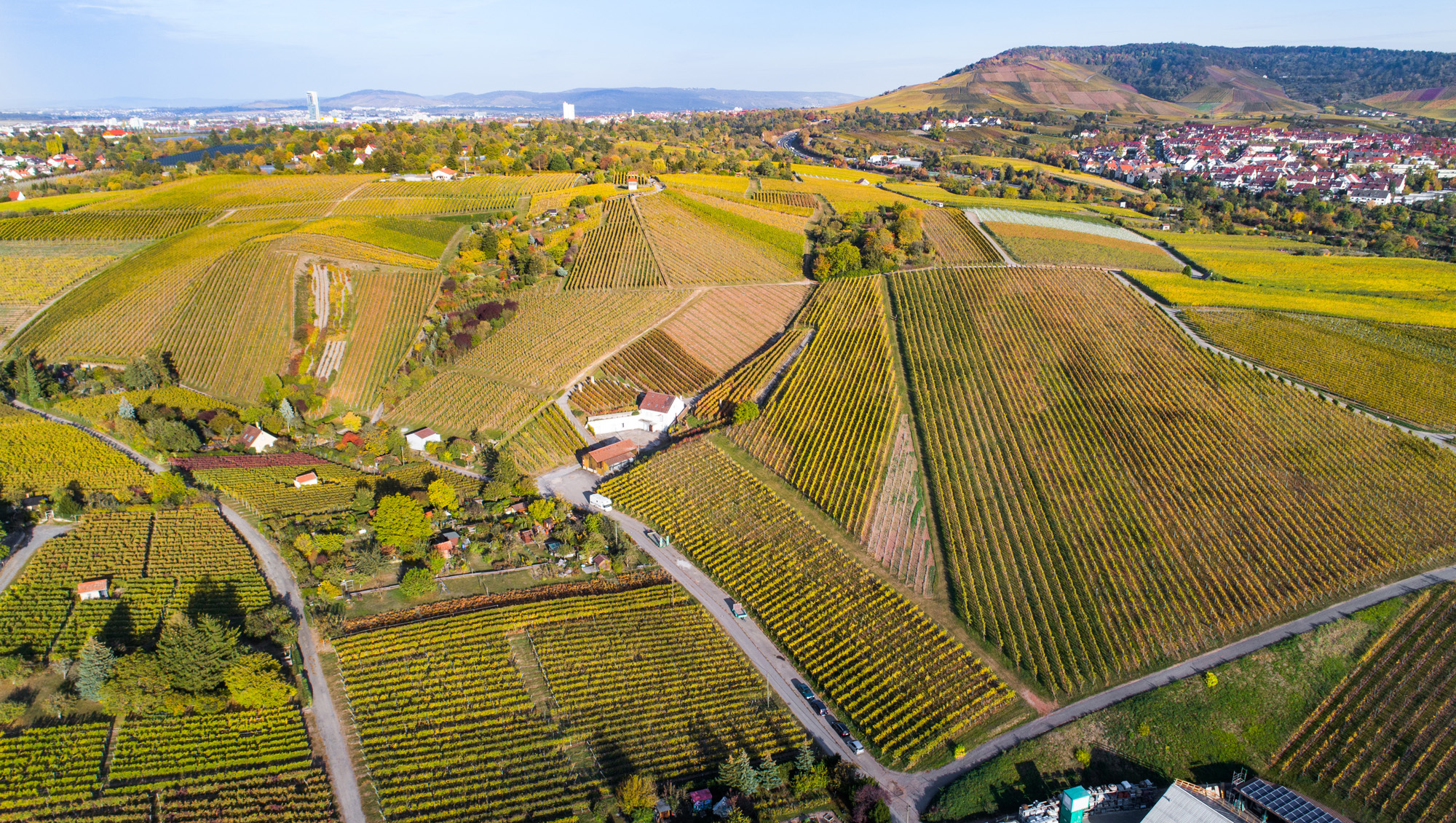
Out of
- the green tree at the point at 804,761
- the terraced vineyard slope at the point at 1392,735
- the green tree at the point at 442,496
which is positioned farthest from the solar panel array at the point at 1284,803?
the green tree at the point at 442,496

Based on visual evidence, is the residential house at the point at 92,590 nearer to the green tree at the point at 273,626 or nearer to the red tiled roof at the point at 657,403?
the green tree at the point at 273,626

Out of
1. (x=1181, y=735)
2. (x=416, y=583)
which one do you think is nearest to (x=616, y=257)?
(x=416, y=583)

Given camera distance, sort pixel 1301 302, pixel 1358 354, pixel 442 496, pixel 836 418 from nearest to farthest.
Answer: pixel 442 496, pixel 836 418, pixel 1358 354, pixel 1301 302

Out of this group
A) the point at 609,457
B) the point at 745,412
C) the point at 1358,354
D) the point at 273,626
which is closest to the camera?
the point at 273,626

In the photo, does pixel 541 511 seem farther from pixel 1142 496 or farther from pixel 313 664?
pixel 1142 496

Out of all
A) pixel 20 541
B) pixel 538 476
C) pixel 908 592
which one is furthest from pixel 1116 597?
pixel 20 541
